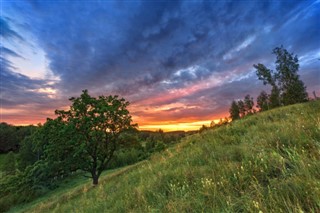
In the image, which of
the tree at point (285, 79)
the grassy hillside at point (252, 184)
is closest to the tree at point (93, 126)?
the grassy hillside at point (252, 184)

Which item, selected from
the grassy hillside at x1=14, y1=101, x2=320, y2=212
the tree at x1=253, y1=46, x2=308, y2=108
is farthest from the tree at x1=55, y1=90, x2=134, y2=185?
the tree at x1=253, y1=46, x2=308, y2=108

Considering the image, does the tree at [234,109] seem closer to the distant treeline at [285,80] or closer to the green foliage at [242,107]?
the green foliage at [242,107]

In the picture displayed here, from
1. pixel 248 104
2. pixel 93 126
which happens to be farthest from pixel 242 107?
pixel 93 126

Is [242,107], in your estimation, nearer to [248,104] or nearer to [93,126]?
[248,104]

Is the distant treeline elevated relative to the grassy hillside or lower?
elevated

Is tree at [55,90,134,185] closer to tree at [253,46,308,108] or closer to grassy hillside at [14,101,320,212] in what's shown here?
grassy hillside at [14,101,320,212]

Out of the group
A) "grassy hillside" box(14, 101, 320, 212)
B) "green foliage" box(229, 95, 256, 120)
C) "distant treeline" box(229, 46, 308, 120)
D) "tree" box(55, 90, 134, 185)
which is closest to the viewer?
"grassy hillside" box(14, 101, 320, 212)

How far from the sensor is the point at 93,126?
2581cm

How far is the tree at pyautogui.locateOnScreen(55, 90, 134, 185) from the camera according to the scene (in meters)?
24.6

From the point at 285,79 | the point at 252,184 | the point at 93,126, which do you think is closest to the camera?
the point at 252,184

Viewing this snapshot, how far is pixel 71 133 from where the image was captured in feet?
78.5

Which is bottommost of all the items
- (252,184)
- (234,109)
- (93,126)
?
(252,184)

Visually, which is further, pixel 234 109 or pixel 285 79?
pixel 234 109

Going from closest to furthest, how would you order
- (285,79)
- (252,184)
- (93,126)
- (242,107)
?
(252,184) < (93,126) < (285,79) < (242,107)
